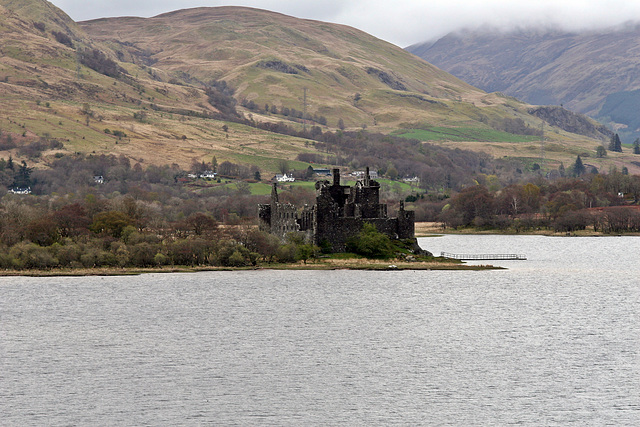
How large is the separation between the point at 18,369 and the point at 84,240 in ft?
181

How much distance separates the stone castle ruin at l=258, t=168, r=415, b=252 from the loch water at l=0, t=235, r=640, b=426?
19.0 feet

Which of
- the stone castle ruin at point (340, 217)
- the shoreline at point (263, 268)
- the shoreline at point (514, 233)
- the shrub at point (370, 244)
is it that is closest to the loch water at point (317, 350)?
the shoreline at point (263, 268)

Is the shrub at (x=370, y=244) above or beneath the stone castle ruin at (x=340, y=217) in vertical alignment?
beneath

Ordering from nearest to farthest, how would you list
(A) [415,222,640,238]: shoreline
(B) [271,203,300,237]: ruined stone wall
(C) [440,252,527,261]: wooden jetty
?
(B) [271,203,300,237]: ruined stone wall
(C) [440,252,527,261]: wooden jetty
(A) [415,222,640,238]: shoreline

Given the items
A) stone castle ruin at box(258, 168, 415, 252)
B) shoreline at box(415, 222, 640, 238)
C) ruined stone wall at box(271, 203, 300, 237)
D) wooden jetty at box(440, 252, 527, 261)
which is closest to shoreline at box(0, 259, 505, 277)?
stone castle ruin at box(258, 168, 415, 252)

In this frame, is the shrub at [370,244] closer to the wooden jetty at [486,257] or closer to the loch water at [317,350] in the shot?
the loch water at [317,350]

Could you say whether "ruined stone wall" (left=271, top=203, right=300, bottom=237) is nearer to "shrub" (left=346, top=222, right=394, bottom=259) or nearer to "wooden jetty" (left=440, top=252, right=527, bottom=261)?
"shrub" (left=346, top=222, right=394, bottom=259)

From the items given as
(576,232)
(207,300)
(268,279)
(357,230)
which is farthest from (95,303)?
(576,232)

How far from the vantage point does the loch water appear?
157ft

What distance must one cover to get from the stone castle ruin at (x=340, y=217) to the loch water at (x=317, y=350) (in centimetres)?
579

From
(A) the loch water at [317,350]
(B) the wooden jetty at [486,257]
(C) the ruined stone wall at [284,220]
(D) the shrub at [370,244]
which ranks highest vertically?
(C) the ruined stone wall at [284,220]

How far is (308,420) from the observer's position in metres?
46.0

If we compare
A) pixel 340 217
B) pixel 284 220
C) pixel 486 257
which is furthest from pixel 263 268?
pixel 486 257

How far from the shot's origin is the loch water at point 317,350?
47875 mm
